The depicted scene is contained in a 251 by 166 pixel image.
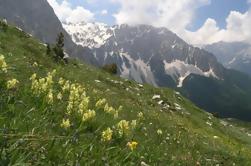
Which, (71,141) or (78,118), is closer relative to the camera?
(71,141)

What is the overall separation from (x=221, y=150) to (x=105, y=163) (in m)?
14.8

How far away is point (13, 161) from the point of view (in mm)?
5023

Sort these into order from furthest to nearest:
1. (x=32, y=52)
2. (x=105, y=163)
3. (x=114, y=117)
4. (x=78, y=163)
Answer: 1. (x=32, y=52)
2. (x=114, y=117)
3. (x=105, y=163)
4. (x=78, y=163)

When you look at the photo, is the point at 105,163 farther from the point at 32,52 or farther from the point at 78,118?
the point at 32,52

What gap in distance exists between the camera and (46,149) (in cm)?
642

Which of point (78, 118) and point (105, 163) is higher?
point (78, 118)

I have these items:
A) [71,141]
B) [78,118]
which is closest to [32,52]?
[78,118]

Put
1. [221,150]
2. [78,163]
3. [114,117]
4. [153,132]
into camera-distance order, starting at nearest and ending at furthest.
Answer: [78,163] → [114,117] → [153,132] → [221,150]

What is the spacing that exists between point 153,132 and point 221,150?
4.79m

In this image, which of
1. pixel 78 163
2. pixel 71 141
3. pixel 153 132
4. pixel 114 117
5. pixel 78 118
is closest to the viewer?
pixel 78 163

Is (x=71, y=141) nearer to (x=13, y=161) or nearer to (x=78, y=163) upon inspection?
(x=78, y=163)

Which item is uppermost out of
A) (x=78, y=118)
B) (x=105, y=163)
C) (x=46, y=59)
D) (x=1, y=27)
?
(x=1, y=27)

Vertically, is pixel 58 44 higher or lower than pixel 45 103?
higher

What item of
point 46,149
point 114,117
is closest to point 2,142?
point 46,149
